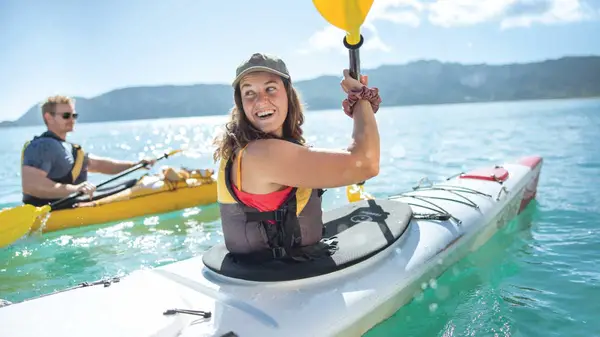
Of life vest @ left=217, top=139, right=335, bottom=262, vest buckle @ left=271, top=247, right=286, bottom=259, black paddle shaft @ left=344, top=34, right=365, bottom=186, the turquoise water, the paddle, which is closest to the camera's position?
life vest @ left=217, top=139, right=335, bottom=262

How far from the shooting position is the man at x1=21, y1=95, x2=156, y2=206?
6.24 m

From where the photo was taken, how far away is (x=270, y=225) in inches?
103

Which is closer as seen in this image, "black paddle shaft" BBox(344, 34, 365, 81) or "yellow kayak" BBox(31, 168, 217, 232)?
"black paddle shaft" BBox(344, 34, 365, 81)

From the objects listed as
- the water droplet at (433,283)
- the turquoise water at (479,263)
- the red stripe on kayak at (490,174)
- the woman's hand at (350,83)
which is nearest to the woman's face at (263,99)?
the turquoise water at (479,263)

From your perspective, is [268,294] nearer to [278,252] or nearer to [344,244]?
[278,252]

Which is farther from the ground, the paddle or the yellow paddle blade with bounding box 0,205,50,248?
the paddle

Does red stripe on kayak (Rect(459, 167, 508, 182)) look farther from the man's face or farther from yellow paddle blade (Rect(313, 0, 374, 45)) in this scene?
the man's face

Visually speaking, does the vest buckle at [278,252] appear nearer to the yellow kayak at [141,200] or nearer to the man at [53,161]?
the yellow kayak at [141,200]

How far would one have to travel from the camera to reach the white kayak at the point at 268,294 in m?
2.18

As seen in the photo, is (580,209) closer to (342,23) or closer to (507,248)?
(507,248)

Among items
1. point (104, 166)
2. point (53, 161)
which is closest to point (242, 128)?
point (53, 161)

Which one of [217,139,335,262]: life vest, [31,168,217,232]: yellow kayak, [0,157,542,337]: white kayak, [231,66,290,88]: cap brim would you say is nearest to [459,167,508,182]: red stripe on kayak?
[0,157,542,337]: white kayak

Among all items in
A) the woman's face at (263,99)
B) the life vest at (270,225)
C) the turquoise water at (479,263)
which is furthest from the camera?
A: the turquoise water at (479,263)

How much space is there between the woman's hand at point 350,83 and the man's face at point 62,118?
537 centimetres
